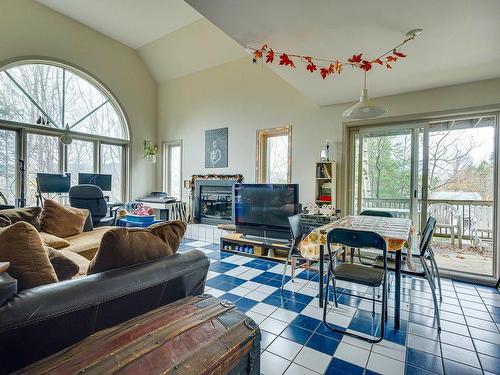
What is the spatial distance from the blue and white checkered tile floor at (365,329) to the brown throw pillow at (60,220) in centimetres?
178

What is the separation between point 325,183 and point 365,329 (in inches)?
90.4

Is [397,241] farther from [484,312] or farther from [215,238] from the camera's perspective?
[215,238]

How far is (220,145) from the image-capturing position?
5.21 meters

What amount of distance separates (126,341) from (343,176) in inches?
141


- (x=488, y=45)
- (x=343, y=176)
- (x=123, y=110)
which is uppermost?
(x=123, y=110)

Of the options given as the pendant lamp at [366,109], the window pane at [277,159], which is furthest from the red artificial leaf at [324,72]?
the window pane at [277,159]

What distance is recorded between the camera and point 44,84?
15.2ft

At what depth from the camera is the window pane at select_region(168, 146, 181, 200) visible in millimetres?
6109

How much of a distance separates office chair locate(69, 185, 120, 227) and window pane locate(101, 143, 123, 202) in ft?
5.25

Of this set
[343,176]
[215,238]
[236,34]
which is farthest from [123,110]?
[343,176]

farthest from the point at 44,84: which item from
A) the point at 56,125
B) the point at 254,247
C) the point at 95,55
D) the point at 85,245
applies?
the point at 254,247

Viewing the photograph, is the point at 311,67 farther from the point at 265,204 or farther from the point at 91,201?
the point at 91,201

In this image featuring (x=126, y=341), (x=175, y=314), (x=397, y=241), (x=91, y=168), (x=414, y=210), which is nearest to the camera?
(x=126, y=341)

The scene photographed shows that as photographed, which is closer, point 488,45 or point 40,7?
point 488,45
